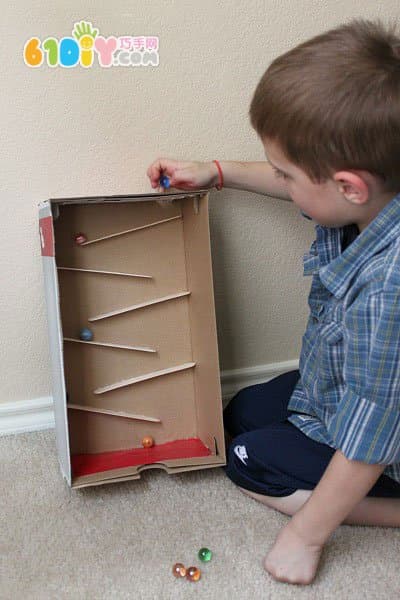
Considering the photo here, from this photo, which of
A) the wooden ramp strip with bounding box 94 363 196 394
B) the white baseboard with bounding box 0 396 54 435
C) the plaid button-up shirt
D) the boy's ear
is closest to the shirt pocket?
the plaid button-up shirt

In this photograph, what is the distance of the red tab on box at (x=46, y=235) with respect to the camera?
806 mm

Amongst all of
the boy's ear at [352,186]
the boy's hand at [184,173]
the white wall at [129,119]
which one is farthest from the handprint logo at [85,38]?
the boy's ear at [352,186]

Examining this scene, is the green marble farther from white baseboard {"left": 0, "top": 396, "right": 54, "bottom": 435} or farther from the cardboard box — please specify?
white baseboard {"left": 0, "top": 396, "right": 54, "bottom": 435}

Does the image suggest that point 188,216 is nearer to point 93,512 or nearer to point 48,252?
point 48,252

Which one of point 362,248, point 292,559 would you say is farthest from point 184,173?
point 292,559

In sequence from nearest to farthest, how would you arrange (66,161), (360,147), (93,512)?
1. (360,147)
2. (93,512)
3. (66,161)

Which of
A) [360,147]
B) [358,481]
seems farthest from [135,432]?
[360,147]

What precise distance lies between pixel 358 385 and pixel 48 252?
16.6 inches

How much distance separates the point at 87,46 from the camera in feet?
2.97

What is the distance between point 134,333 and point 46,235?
22cm

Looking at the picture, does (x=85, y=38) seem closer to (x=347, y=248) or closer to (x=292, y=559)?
(x=347, y=248)

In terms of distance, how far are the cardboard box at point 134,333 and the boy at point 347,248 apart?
0.19 m

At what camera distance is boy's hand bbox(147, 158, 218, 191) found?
0.92 metres

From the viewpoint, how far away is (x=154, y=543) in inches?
30.4
